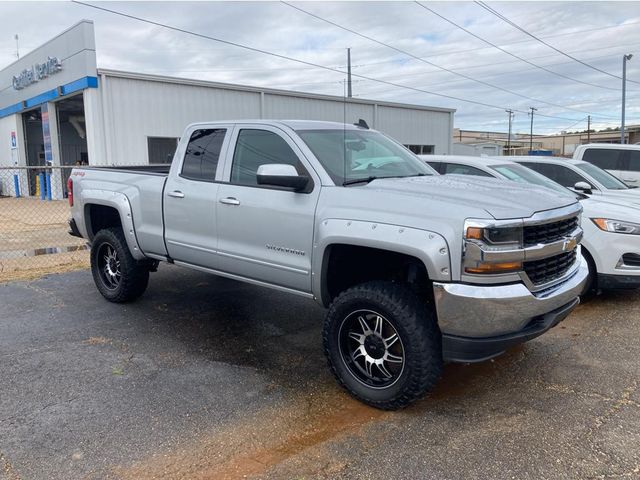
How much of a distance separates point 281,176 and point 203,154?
154 cm

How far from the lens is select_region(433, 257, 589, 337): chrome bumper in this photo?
Answer: 10.5 feet

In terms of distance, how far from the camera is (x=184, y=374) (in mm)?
4270

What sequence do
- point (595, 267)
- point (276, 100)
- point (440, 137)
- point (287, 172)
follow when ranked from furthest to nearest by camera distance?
point (440, 137)
point (276, 100)
point (595, 267)
point (287, 172)

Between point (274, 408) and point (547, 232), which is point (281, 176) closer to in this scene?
point (274, 408)

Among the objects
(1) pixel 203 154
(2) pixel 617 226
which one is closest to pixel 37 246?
(1) pixel 203 154

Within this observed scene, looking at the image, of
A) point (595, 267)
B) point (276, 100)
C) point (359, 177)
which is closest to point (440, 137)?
point (276, 100)

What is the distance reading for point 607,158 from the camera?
12.7 m

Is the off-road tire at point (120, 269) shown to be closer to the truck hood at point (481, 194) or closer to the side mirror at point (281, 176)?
the side mirror at point (281, 176)

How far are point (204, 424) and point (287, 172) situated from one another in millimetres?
1840

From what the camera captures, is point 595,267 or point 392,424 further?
point 595,267

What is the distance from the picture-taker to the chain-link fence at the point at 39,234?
27.6ft

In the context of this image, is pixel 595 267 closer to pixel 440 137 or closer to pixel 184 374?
pixel 184 374

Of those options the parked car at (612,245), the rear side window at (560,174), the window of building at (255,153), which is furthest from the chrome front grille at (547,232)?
the rear side window at (560,174)

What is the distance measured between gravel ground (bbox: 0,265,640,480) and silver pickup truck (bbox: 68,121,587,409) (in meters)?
0.46
